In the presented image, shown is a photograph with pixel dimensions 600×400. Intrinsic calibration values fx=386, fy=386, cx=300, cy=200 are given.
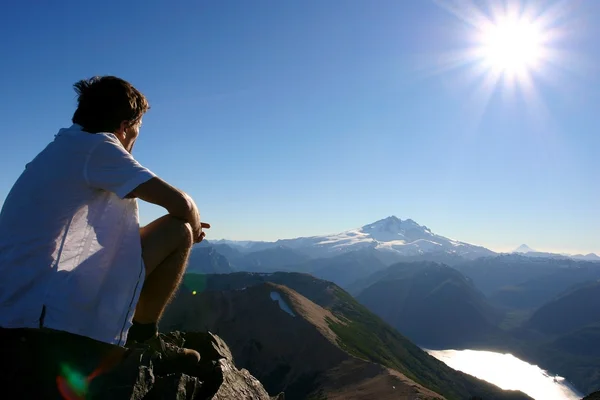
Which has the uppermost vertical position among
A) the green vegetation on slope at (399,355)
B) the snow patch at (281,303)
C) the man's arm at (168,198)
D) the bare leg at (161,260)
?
the man's arm at (168,198)

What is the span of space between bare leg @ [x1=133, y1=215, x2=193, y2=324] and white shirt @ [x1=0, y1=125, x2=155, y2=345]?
291mm

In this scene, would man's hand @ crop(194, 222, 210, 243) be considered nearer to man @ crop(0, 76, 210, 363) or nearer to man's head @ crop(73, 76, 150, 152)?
man @ crop(0, 76, 210, 363)

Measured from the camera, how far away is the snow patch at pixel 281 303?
91.4m

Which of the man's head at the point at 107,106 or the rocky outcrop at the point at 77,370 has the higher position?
the man's head at the point at 107,106

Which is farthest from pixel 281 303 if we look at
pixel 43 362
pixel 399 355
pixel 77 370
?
pixel 43 362

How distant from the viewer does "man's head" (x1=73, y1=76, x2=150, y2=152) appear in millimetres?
5176

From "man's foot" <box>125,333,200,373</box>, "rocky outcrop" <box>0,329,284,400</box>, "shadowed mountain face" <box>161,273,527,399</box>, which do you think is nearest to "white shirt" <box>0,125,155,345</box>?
"rocky outcrop" <box>0,329,284,400</box>

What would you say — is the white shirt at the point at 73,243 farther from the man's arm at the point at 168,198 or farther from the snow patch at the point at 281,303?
the snow patch at the point at 281,303

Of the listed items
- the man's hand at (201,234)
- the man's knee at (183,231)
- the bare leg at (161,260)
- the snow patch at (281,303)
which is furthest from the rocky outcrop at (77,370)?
the snow patch at (281,303)

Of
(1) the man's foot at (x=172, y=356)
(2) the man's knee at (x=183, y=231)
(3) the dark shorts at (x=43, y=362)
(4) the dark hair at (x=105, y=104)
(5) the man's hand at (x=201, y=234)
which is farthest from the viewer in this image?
(1) the man's foot at (x=172, y=356)

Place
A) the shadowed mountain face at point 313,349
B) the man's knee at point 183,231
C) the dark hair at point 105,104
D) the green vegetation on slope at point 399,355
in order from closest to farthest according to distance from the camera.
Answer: the dark hair at point 105,104 < the man's knee at point 183,231 < the shadowed mountain face at point 313,349 < the green vegetation on slope at point 399,355

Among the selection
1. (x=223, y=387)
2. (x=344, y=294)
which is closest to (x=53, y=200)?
(x=223, y=387)

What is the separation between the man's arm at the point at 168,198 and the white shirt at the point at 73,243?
12 cm

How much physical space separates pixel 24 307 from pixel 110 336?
99 cm
